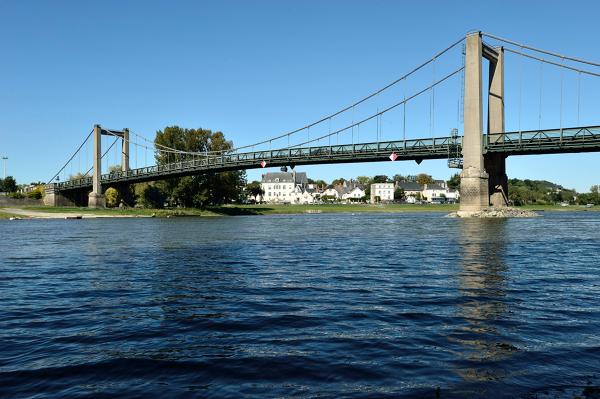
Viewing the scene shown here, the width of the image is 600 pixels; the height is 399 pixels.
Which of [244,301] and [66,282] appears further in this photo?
[66,282]

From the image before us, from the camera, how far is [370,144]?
6412 cm

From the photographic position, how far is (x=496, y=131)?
61344 mm

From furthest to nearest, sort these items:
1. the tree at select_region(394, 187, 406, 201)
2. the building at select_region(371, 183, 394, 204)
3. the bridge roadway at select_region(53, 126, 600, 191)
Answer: the tree at select_region(394, 187, 406, 201) < the building at select_region(371, 183, 394, 204) < the bridge roadway at select_region(53, 126, 600, 191)

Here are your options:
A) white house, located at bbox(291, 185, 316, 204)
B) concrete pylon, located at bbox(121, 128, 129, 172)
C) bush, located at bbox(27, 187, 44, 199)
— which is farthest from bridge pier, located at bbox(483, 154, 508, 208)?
white house, located at bbox(291, 185, 316, 204)

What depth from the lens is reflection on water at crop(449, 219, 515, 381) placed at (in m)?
5.80

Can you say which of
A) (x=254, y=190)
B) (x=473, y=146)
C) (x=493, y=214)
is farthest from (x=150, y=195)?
(x=254, y=190)

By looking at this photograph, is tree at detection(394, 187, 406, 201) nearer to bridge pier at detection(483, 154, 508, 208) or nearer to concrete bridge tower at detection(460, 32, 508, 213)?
concrete bridge tower at detection(460, 32, 508, 213)

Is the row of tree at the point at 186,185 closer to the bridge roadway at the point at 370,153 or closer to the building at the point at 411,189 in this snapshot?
the bridge roadway at the point at 370,153

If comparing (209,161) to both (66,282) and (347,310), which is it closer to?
(66,282)

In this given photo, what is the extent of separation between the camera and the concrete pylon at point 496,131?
197ft

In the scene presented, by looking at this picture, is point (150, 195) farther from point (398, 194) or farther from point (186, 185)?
point (398, 194)

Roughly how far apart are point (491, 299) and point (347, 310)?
304cm

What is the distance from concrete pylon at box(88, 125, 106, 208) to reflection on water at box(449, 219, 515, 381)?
7719 cm

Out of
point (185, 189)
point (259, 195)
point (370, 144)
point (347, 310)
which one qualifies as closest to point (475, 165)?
point (370, 144)
